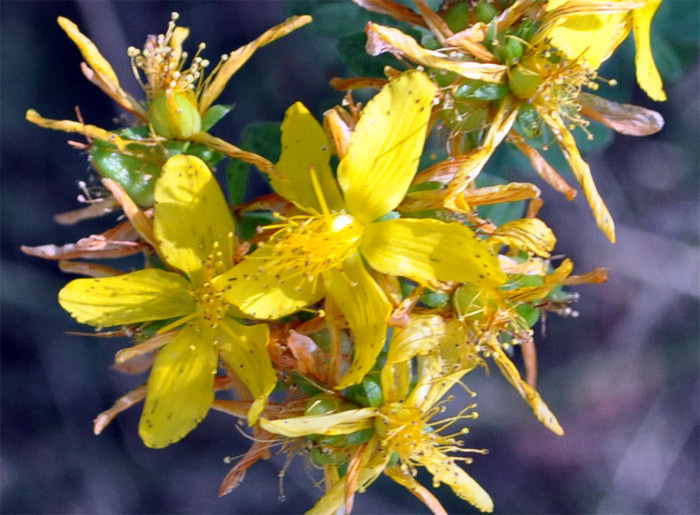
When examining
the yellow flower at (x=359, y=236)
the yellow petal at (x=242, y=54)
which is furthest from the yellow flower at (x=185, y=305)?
the yellow petal at (x=242, y=54)

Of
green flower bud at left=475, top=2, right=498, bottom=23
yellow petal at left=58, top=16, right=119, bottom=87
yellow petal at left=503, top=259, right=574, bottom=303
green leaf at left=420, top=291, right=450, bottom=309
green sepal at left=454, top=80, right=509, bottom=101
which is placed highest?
yellow petal at left=58, top=16, right=119, bottom=87

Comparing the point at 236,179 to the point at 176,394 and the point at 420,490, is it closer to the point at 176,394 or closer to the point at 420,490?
the point at 176,394

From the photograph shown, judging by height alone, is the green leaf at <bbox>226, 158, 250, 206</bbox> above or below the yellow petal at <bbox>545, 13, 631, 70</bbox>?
below

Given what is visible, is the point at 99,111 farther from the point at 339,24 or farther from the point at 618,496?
the point at 618,496

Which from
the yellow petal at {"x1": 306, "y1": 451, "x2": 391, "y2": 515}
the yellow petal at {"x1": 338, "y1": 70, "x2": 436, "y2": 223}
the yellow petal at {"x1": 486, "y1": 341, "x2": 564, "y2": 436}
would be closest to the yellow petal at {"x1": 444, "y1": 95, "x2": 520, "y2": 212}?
the yellow petal at {"x1": 338, "y1": 70, "x2": 436, "y2": 223}

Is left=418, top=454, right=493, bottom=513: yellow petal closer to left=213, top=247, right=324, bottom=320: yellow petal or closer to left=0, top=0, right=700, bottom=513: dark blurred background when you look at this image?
left=213, top=247, right=324, bottom=320: yellow petal

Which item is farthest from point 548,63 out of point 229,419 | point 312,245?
point 229,419

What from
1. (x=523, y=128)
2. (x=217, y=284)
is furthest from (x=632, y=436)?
(x=217, y=284)

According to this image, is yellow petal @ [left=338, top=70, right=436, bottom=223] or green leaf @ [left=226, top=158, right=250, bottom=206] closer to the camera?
yellow petal @ [left=338, top=70, right=436, bottom=223]
